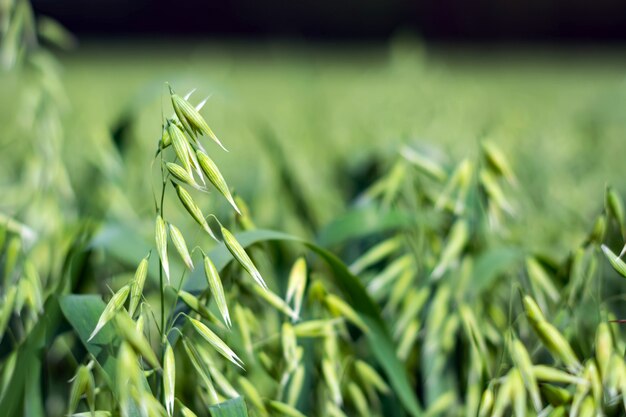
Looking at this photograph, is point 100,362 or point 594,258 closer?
point 100,362

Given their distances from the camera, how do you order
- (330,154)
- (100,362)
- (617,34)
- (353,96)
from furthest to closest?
(617,34), (353,96), (330,154), (100,362)

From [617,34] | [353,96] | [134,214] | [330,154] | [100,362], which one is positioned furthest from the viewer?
[617,34]

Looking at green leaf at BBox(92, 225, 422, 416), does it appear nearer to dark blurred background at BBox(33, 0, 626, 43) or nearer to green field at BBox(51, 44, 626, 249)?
green field at BBox(51, 44, 626, 249)

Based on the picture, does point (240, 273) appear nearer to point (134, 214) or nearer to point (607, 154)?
point (134, 214)

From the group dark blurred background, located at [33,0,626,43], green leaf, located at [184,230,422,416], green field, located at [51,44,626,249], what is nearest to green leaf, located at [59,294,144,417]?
green leaf, located at [184,230,422,416]

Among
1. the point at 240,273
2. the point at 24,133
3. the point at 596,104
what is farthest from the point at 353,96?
the point at 240,273

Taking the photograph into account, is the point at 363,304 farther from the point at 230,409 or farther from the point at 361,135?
the point at 361,135
